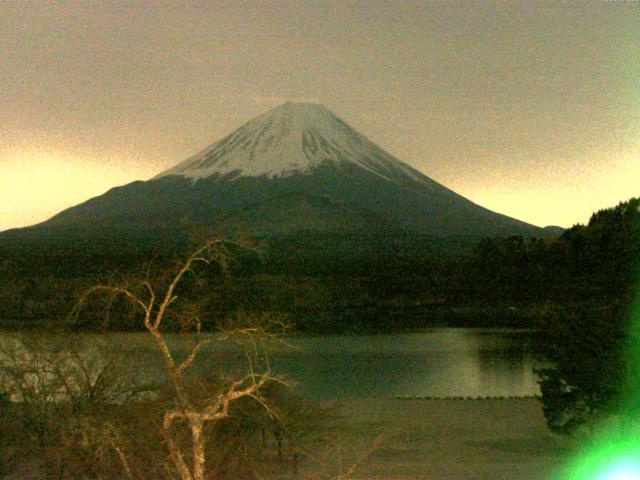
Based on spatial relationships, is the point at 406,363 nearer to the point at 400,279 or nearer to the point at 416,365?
the point at 416,365

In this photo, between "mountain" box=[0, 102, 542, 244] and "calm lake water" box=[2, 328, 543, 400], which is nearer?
"calm lake water" box=[2, 328, 543, 400]

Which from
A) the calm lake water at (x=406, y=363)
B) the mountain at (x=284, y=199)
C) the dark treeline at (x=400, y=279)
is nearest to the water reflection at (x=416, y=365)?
the calm lake water at (x=406, y=363)

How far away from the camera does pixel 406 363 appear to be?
25438 mm

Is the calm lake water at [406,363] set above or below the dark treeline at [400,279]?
below

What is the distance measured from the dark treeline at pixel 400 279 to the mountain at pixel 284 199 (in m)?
10.2

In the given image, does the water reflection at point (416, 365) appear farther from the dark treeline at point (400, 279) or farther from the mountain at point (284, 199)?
the mountain at point (284, 199)

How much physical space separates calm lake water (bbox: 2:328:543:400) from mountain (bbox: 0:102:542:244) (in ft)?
116

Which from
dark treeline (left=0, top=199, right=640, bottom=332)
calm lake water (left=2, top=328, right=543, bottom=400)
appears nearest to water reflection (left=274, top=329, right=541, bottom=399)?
calm lake water (left=2, top=328, right=543, bottom=400)

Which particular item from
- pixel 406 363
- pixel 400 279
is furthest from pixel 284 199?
pixel 406 363

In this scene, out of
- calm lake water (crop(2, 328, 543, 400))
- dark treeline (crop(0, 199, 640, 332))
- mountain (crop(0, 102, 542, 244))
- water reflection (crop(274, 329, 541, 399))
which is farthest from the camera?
mountain (crop(0, 102, 542, 244))

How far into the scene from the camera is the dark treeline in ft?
149

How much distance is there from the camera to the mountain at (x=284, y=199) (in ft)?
244

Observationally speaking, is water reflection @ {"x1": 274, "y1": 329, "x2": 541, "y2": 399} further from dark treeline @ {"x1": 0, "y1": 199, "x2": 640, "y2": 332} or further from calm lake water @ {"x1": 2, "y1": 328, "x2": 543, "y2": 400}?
dark treeline @ {"x1": 0, "y1": 199, "x2": 640, "y2": 332}

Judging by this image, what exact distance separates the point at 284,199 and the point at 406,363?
185 feet
